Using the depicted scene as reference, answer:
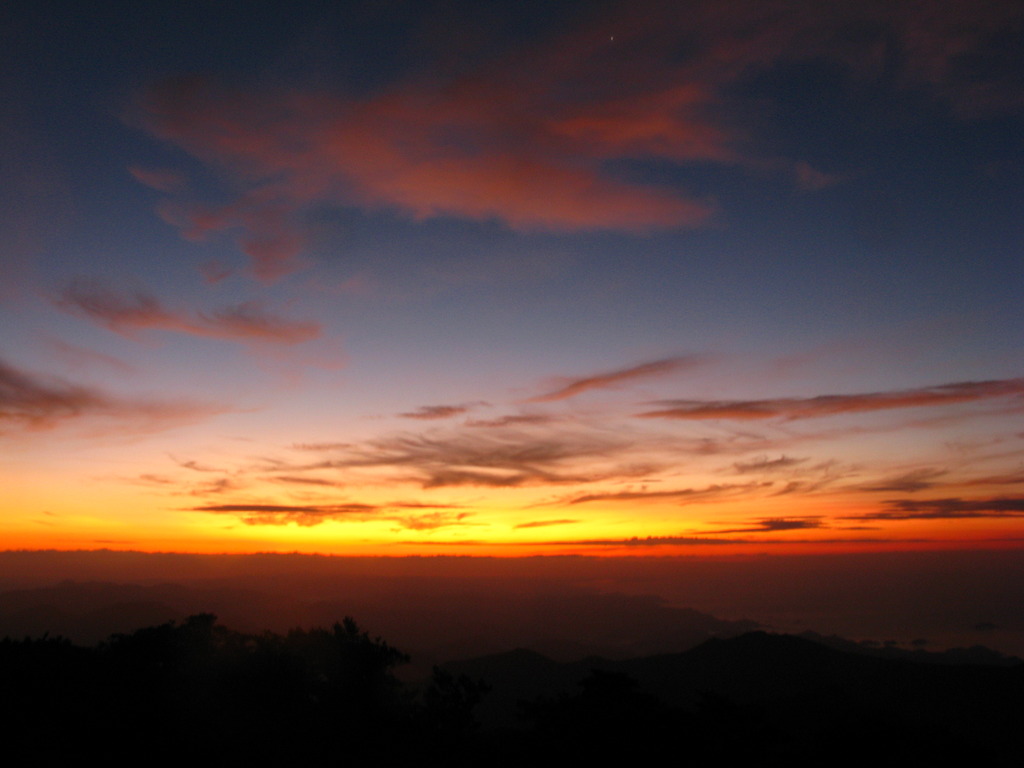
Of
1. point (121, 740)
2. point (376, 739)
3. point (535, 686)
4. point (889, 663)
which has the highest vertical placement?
point (121, 740)

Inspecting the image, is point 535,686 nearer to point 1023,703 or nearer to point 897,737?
point 1023,703

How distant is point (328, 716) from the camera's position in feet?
120

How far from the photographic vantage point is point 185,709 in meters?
35.2

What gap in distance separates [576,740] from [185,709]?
888 inches

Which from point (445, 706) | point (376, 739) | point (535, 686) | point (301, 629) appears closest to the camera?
point (376, 739)

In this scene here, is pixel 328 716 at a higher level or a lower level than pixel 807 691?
higher

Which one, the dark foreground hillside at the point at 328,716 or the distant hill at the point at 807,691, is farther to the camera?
the distant hill at the point at 807,691

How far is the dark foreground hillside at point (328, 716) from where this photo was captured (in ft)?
89.5

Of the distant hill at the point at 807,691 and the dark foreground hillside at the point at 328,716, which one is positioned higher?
the dark foreground hillside at the point at 328,716

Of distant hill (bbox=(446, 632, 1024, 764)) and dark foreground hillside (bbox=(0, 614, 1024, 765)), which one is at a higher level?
dark foreground hillside (bbox=(0, 614, 1024, 765))

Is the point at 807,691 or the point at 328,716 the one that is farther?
the point at 807,691

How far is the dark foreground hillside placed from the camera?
27.3 m

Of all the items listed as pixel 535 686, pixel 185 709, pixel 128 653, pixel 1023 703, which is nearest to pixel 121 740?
pixel 185 709

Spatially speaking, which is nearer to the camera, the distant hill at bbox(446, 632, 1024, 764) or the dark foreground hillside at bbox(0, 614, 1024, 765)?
the dark foreground hillside at bbox(0, 614, 1024, 765)
